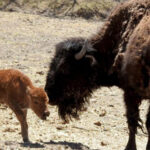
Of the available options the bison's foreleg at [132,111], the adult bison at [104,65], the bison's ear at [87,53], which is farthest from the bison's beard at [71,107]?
the bison's foreleg at [132,111]

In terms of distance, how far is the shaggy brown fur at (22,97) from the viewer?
6672mm

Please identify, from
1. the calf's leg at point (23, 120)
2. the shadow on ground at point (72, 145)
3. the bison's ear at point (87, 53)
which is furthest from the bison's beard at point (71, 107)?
the calf's leg at point (23, 120)

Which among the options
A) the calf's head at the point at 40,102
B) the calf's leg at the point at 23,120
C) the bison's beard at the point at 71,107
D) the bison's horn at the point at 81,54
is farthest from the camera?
the bison's beard at the point at 71,107

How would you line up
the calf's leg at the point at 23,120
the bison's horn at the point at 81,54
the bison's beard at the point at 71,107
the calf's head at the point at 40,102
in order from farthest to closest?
1. the bison's beard at the point at 71,107
2. the bison's horn at the point at 81,54
3. the calf's leg at the point at 23,120
4. the calf's head at the point at 40,102

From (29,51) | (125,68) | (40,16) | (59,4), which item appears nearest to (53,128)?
(125,68)

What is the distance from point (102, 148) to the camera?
7.29 meters

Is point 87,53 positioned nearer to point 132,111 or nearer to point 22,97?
point 132,111

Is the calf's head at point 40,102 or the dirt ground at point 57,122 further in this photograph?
the dirt ground at point 57,122

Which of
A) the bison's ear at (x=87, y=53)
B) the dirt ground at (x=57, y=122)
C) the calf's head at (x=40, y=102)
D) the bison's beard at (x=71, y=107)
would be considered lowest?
the dirt ground at (x=57, y=122)

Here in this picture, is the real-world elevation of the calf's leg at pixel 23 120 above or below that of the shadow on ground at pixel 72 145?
above

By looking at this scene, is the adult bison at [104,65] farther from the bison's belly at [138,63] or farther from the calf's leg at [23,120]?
the calf's leg at [23,120]

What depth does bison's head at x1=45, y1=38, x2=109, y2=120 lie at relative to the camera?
7754mm

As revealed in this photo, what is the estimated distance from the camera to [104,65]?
8.12 metres

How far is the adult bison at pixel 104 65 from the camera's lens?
7.15 metres
